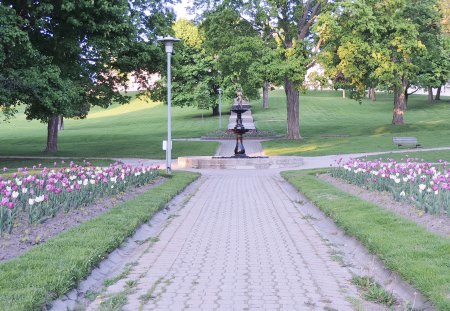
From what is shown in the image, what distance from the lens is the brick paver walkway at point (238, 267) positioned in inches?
197

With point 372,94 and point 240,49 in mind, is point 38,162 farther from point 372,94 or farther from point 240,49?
point 372,94

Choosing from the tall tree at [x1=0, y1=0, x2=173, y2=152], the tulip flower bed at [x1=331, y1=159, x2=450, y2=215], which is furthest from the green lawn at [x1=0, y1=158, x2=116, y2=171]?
the tulip flower bed at [x1=331, y1=159, x2=450, y2=215]

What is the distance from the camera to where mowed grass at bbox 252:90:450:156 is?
30.8 m

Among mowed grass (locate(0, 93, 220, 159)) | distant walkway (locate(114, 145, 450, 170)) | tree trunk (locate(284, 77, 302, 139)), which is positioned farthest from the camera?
tree trunk (locate(284, 77, 302, 139))

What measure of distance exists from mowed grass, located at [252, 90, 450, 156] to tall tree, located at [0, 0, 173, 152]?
31.7ft

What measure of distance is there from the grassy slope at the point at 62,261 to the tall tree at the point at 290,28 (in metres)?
23.3

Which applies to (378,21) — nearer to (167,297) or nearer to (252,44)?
(252,44)

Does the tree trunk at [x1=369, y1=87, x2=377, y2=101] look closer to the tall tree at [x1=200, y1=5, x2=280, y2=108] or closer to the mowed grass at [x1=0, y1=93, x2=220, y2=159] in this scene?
the mowed grass at [x1=0, y1=93, x2=220, y2=159]

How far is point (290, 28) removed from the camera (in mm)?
34125

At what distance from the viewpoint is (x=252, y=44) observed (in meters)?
31.9

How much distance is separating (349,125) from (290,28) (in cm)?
1921

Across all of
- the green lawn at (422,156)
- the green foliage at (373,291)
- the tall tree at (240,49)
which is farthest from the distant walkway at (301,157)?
the green foliage at (373,291)

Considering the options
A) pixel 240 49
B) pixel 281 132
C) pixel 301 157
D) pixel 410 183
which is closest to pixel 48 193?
pixel 410 183

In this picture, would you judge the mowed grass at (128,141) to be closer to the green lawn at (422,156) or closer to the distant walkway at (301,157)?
the distant walkway at (301,157)
